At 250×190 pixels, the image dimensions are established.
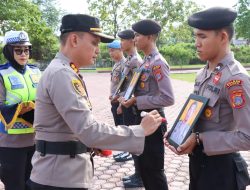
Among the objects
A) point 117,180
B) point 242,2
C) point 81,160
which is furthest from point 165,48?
point 81,160

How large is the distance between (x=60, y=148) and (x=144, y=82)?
174 cm

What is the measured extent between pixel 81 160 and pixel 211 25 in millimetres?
1216

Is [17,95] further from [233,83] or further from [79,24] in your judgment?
[233,83]

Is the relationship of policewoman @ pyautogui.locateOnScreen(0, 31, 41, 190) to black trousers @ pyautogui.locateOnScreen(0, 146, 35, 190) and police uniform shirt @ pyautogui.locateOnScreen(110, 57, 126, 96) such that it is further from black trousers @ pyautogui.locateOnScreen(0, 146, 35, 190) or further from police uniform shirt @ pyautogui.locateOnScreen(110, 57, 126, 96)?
police uniform shirt @ pyautogui.locateOnScreen(110, 57, 126, 96)

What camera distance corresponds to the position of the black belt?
2014 mm

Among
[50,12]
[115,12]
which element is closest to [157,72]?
[115,12]

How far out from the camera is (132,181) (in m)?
4.26

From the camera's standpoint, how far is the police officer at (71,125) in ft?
6.16

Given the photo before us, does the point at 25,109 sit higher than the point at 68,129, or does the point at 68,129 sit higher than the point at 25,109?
the point at 68,129

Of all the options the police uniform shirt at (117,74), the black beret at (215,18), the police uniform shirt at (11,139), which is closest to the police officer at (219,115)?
the black beret at (215,18)

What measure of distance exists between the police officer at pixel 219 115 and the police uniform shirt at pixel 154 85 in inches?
42.7

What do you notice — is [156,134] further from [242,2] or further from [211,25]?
[242,2]

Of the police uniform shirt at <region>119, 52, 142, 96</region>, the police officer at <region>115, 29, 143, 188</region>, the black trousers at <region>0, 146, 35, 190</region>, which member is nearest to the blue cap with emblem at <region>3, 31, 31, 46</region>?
the black trousers at <region>0, 146, 35, 190</region>

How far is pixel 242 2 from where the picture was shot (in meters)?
38.6
